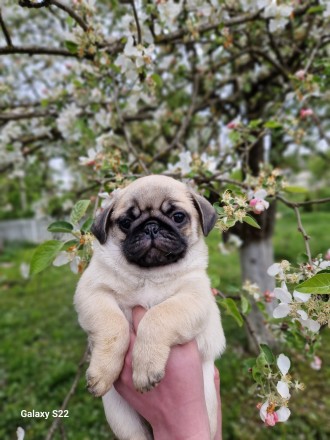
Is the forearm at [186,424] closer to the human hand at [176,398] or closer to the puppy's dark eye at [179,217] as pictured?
the human hand at [176,398]

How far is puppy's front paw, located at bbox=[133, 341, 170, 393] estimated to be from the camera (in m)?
1.74

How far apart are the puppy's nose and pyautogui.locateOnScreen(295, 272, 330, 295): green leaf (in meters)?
0.86

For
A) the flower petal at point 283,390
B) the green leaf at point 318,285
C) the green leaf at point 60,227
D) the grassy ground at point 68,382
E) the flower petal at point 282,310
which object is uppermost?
the green leaf at point 60,227

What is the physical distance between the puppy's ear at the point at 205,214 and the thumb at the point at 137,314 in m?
0.60

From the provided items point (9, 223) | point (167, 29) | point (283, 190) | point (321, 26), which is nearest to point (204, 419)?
point (283, 190)

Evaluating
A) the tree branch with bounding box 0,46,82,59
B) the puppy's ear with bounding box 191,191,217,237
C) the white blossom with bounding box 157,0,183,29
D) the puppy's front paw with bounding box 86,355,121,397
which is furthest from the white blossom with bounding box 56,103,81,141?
the puppy's front paw with bounding box 86,355,121,397

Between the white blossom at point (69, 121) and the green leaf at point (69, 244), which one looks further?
the white blossom at point (69, 121)

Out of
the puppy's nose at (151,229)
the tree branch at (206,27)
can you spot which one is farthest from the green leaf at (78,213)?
the tree branch at (206,27)

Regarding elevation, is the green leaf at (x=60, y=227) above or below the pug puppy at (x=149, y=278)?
above

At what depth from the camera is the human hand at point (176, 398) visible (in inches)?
76.5

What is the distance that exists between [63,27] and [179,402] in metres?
6.13

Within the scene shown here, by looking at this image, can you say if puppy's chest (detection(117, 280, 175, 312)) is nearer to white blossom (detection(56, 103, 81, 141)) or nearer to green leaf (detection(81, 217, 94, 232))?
green leaf (detection(81, 217, 94, 232))

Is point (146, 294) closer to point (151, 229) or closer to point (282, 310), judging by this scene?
point (151, 229)

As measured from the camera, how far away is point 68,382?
5.29 m
